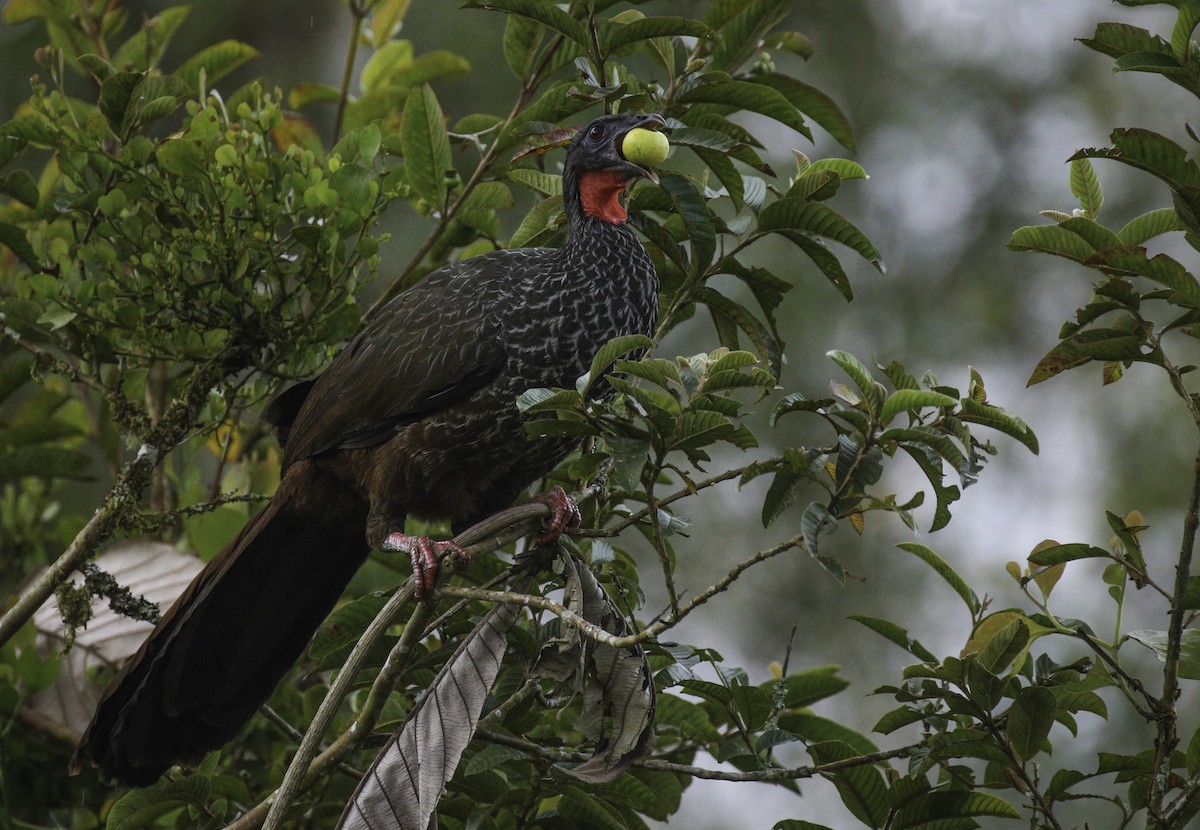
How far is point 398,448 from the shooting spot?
8.43 ft

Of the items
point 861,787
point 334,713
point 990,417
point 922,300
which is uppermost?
point 922,300

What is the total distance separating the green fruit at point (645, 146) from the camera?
229cm

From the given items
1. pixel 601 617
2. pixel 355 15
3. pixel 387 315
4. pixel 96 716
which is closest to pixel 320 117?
pixel 355 15

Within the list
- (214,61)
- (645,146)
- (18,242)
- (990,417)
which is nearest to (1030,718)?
(990,417)

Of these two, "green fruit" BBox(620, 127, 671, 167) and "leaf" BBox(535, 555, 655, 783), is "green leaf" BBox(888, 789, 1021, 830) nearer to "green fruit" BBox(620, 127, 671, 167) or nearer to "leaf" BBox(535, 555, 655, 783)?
"leaf" BBox(535, 555, 655, 783)

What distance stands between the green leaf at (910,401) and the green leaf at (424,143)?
48.8 inches

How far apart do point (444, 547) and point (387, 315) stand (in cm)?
72

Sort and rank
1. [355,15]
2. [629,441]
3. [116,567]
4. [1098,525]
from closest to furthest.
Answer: [629,441], [116,567], [355,15], [1098,525]

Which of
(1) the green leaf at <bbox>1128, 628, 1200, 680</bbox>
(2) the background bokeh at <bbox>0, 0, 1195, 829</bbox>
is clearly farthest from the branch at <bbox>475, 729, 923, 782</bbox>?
(2) the background bokeh at <bbox>0, 0, 1195, 829</bbox>

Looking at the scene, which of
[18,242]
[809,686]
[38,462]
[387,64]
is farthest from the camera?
[387,64]

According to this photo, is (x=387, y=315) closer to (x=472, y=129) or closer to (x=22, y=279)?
(x=472, y=129)

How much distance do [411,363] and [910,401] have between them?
3.91ft

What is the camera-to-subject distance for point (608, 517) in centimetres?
238

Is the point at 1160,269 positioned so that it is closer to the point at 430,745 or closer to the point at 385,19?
the point at 430,745
